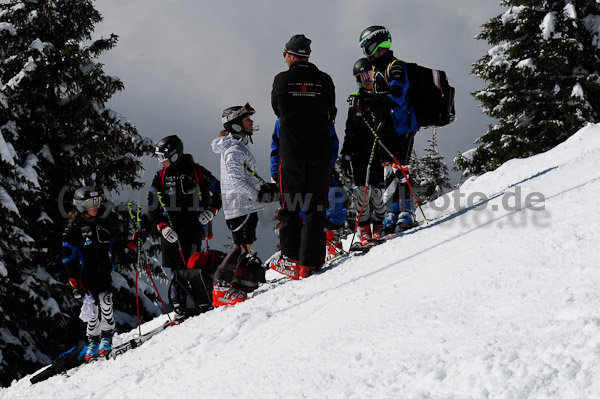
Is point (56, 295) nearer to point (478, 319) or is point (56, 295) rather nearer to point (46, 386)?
point (46, 386)

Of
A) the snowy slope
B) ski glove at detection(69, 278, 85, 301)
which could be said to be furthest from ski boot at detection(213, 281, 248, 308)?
ski glove at detection(69, 278, 85, 301)

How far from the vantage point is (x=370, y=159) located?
21.4 ft

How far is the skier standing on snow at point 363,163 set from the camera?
21.9 feet

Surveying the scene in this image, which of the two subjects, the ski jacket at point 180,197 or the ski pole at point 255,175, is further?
the ski jacket at point 180,197

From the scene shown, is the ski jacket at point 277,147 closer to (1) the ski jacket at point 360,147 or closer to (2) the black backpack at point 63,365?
(1) the ski jacket at point 360,147

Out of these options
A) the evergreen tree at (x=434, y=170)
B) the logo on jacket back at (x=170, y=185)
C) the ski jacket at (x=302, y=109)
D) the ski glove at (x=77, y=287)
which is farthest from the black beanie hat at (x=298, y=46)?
the evergreen tree at (x=434, y=170)

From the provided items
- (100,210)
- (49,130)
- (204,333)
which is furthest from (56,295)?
(204,333)

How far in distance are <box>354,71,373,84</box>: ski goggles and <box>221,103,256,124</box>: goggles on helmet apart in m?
1.58

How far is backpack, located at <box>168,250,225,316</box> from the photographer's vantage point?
5.94m

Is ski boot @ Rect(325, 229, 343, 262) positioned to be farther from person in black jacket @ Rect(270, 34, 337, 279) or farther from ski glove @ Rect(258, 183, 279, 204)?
ski glove @ Rect(258, 183, 279, 204)

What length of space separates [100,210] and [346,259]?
338 centimetres

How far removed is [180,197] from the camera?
6297mm

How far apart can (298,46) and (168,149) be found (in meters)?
2.12

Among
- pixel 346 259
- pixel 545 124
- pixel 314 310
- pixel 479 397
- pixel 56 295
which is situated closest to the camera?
pixel 479 397
